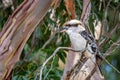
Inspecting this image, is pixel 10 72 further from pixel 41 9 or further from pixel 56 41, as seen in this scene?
pixel 56 41

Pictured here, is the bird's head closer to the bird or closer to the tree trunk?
the bird

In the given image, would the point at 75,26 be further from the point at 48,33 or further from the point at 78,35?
the point at 48,33

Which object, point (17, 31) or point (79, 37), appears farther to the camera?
point (79, 37)

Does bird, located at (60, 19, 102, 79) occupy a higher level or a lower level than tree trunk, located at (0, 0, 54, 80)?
lower

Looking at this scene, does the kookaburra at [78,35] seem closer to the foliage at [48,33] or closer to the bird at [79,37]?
the bird at [79,37]

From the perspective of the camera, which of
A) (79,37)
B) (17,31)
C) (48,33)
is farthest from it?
(48,33)

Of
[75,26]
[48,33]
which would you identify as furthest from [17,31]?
[48,33]

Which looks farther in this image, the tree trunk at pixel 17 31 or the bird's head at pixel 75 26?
the bird's head at pixel 75 26

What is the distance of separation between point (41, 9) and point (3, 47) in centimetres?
17

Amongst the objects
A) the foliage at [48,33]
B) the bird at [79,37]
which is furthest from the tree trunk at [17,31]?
the foliage at [48,33]

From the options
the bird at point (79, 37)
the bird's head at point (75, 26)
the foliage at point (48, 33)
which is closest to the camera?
the bird at point (79, 37)

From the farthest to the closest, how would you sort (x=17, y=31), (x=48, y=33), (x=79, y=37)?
1. (x=48, y=33)
2. (x=79, y=37)
3. (x=17, y=31)

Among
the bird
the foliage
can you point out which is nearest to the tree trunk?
the bird

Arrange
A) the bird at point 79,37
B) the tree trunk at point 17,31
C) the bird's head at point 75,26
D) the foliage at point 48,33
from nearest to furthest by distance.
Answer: the tree trunk at point 17,31, the bird at point 79,37, the bird's head at point 75,26, the foliage at point 48,33
